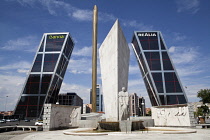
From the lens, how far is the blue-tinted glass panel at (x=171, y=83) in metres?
52.5

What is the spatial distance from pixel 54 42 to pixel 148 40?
34.2m

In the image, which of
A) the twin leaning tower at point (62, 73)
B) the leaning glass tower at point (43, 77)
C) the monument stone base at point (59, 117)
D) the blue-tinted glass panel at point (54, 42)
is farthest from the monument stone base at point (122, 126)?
the blue-tinted glass panel at point (54, 42)

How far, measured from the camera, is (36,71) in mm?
53594

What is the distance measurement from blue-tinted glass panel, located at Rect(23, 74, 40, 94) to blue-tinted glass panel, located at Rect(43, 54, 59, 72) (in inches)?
150

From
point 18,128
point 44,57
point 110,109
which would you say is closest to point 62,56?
point 44,57

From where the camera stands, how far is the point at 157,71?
2138 inches

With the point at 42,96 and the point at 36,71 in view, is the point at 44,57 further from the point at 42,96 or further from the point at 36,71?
the point at 42,96

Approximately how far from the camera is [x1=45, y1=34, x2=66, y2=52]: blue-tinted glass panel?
56125mm

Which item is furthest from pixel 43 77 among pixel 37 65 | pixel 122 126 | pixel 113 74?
pixel 122 126

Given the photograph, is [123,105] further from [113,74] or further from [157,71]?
[157,71]

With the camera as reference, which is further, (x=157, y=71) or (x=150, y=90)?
(x=150, y=90)

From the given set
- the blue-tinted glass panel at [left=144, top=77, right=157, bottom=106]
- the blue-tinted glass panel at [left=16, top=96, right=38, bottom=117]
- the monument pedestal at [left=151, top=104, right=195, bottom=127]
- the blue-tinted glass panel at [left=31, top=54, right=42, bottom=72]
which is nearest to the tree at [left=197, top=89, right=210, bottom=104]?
the monument pedestal at [left=151, top=104, right=195, bottom=127]

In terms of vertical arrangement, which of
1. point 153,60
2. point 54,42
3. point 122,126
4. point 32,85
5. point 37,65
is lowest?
point 122,126

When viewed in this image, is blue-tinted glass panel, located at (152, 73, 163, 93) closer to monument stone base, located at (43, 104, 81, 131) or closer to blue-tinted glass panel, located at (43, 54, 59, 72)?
blue-tinted glass panel, located at (43, 54, 59, 72)
